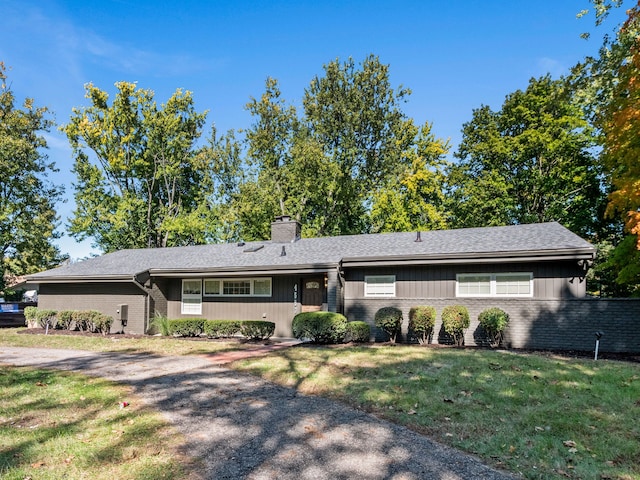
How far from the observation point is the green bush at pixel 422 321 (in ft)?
40.1

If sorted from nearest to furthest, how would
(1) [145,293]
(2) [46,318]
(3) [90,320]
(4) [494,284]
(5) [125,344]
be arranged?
(4) [494,284] < (5) [125,344] < (3) [90,320] < (1) [145,293] < (2) [46,318]

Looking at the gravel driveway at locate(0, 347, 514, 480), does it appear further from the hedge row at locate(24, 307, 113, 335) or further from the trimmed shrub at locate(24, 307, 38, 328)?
the trimmed shrub at locate(24, 307, 38, 328)

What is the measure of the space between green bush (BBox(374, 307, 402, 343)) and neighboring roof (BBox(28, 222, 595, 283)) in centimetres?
160

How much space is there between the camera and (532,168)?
81.2 feet

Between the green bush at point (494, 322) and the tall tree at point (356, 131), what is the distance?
18.0 m

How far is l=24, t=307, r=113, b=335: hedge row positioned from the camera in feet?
52.4

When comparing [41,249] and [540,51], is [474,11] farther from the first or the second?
[41,249]

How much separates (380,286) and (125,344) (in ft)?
27.2

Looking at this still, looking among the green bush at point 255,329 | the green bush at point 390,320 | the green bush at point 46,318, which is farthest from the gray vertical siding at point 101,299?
the green bush at point 390,320

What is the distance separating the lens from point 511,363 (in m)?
8.48

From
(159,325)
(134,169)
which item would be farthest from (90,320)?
(134,169)

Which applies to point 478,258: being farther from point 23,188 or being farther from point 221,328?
point 23,188

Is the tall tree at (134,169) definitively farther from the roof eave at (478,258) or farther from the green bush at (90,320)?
the roof eave at (478,258)

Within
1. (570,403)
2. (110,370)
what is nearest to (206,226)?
(110,370)
